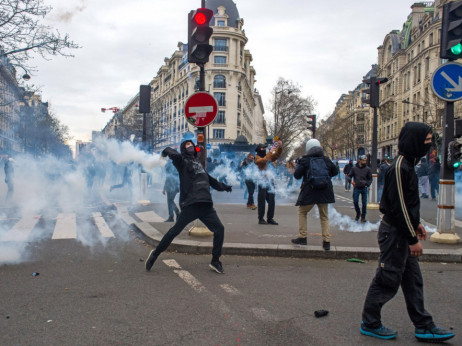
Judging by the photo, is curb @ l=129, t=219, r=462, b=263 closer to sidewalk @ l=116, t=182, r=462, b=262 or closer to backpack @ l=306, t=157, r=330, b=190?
sidewalk @ l=116, t=182, r=462, b=262

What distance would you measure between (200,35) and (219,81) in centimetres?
6081

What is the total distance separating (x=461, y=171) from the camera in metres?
16.8

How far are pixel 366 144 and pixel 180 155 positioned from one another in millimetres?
76231

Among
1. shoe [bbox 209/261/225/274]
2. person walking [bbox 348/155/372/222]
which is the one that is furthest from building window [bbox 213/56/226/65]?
shoe [bbox 209/261/225/274]

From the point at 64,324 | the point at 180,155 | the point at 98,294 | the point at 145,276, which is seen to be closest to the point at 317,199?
the point at 180,155

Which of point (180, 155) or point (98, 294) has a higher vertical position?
point (180, 155)

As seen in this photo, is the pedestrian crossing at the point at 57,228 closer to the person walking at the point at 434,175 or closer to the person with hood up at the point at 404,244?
the person with hood up at the point at 404,244

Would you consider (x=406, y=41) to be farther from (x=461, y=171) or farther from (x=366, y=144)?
(x=461, y=171)

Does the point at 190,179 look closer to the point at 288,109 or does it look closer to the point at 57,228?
the point at 57,228

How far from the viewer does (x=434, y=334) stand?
3.07 meters

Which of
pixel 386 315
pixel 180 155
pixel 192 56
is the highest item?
pixel 192 56

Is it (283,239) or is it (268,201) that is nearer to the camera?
(283,239)

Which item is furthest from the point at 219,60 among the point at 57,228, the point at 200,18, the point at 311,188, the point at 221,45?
the point at 311,188

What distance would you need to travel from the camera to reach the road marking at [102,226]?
25.6ft
